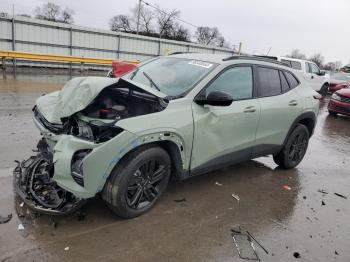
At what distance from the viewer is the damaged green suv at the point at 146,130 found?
10.6 ft

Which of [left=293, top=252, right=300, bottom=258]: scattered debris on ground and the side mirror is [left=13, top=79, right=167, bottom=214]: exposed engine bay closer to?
the side mirror

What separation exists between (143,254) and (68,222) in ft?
3.04

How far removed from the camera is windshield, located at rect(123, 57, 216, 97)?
13.6 feet

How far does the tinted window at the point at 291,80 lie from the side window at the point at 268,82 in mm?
328

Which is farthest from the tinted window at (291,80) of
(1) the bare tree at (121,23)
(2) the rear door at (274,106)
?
(1) the bare tree at (121,23)

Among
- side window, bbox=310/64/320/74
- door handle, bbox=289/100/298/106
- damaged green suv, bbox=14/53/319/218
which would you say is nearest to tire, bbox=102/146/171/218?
damaged green suv, bbox=14/53/319/218

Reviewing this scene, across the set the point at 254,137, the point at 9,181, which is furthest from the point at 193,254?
the point at 9,181

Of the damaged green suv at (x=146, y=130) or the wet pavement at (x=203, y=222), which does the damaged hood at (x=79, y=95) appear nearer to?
the damaged green suv at (x=146, y=130)

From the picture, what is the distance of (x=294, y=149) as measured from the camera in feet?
19.2

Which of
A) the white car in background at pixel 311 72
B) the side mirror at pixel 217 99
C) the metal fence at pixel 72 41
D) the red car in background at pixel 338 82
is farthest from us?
the red car in background at pixel 338 82

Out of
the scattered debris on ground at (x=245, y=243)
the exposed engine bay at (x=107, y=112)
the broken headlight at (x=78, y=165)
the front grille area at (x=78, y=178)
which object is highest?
the exposed engine bay at (x=107, y=112)

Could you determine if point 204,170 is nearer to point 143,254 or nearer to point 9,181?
point 143,254

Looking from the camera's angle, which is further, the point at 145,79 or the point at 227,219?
the point at 145,79

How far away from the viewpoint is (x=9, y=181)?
13.8ft
